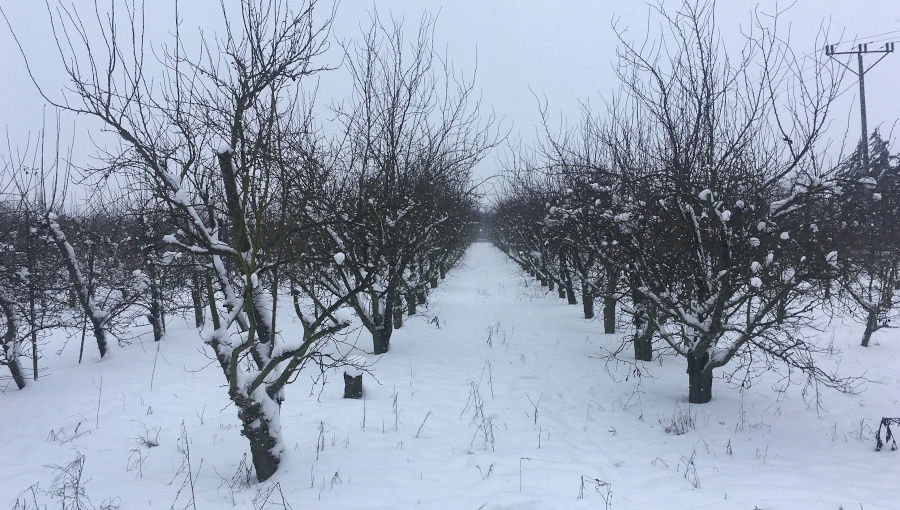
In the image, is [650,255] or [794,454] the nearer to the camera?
[794,454]

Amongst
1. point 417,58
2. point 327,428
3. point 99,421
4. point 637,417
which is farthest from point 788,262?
point 99,421

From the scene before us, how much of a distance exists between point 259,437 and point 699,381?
17.6 feet

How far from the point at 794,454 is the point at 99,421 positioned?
789cm

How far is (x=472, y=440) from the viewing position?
537cm

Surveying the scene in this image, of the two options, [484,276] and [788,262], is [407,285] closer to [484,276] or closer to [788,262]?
[788,262]

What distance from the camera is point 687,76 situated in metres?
6.57

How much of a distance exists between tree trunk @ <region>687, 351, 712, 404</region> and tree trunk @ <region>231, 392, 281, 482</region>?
16.7 ft

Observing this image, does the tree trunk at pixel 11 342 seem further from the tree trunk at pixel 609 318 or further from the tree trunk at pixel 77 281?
the tree trunk at pixel 609 318

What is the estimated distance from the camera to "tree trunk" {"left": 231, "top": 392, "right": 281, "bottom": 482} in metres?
4.07

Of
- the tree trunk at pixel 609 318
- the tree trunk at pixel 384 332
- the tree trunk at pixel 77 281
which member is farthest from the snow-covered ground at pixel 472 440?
the tree trunk at pixel 609 318

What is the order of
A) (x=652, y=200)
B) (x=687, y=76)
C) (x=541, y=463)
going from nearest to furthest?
(x=541, y=463) < (x=652, y=200) < (x=687, y=76)

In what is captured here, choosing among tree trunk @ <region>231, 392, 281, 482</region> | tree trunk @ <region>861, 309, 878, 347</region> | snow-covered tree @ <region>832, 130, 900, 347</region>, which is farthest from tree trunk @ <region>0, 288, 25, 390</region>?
tree trunk @ <region>861, 309, 878, 347</region>

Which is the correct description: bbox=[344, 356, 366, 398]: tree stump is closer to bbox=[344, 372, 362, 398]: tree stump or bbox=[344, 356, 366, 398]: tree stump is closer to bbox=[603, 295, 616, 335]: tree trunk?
bbox=[344, 372, 362, 398]: tree stump

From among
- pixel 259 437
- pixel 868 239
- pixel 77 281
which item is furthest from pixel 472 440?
pixel 77 281
